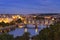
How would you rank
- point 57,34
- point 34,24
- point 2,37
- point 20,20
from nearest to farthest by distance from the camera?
point 57,34, point 2,37, point 34,24, point 20,20

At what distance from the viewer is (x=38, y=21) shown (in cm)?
2005

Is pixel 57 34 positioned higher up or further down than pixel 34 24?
higher up

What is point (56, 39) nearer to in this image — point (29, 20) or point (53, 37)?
point (53, 37)

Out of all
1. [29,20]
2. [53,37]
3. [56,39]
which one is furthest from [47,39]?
[29,20]

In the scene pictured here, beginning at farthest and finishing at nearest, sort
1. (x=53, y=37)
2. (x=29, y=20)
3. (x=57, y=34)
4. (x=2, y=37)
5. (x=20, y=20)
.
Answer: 1. (x=20, y=20)
2. (x=29, y=20)
3. (x=2, y=37)
4. (x=53, y=37)
5. (x=57, y=34)

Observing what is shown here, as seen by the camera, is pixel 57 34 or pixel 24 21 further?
pixel 24 21

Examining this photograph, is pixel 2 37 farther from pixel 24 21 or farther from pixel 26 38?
pixel 24 21

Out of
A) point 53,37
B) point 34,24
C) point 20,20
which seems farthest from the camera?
point 20,20

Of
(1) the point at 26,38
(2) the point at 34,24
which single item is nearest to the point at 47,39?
(1) the point at 26,38

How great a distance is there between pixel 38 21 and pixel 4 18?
3.92 meters

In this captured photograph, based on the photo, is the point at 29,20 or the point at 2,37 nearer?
the point at 2,37

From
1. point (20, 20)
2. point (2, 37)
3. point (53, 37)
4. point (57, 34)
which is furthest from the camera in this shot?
point (20, 20)

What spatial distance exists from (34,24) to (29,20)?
1787 millimetres

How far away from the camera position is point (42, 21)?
20.1 meters
